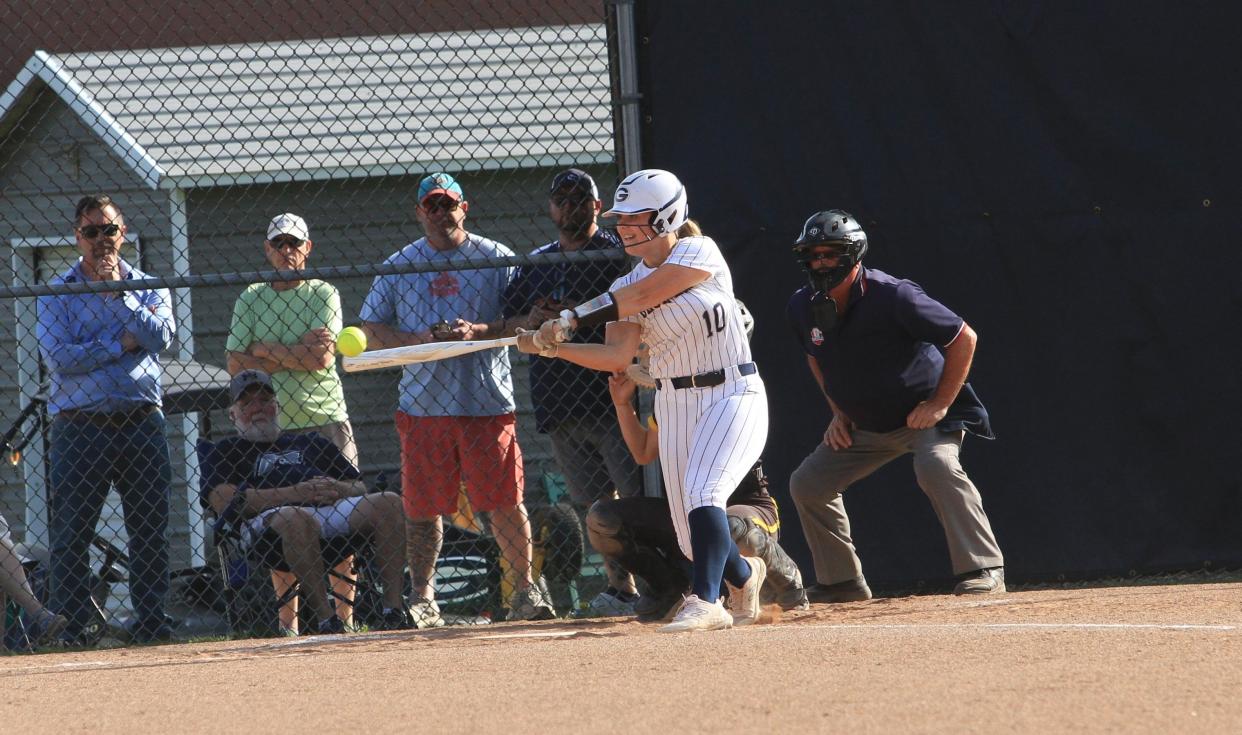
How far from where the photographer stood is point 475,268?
18.6 feet

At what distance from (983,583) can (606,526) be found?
1509 millimetres

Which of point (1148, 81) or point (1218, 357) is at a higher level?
point (1148, 81)

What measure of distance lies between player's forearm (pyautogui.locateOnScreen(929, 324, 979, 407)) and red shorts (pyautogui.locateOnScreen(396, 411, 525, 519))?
179cm

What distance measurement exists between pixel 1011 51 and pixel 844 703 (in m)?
3.69

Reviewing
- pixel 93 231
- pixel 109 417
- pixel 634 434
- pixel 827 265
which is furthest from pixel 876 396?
pixel 93 231

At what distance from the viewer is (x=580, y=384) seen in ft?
20.3

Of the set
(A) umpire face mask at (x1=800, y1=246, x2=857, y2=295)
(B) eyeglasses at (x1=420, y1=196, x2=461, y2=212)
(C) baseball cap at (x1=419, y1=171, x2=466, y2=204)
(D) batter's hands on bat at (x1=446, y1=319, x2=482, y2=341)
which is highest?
(C) baseball cap at (x1=419, y1=171, x2=466, y2=204)

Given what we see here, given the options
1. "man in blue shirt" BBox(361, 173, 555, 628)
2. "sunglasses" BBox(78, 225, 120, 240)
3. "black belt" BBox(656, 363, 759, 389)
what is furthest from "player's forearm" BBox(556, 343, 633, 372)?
"sunglasses" BBox(78, 225, 120, 240)

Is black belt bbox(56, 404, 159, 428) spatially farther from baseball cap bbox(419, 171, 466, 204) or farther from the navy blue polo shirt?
the navy blue polo shirt

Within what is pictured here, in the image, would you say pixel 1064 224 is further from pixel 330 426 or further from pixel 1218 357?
pixel 330 426

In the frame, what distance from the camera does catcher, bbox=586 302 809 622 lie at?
5.45 metres

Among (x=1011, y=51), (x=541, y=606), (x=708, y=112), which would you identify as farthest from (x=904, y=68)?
(x=541, y=606)

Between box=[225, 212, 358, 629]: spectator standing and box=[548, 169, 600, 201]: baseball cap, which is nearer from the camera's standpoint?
box=[548, 169, 600, 201]: baseball cap

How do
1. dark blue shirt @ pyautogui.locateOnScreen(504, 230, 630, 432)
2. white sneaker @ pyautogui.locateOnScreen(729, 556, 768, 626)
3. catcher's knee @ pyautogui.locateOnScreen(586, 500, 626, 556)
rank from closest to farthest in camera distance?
1. white sneaker @ pyautogui.locateOnScreen(729, 556, 768, 626)
2. catcher's knee @ pyautogui.locateOnScreen(586, 500, 626, 556)
3. dark blue shirt @ pyautogui.locateOnScreen(504, 230, 630, 432)
